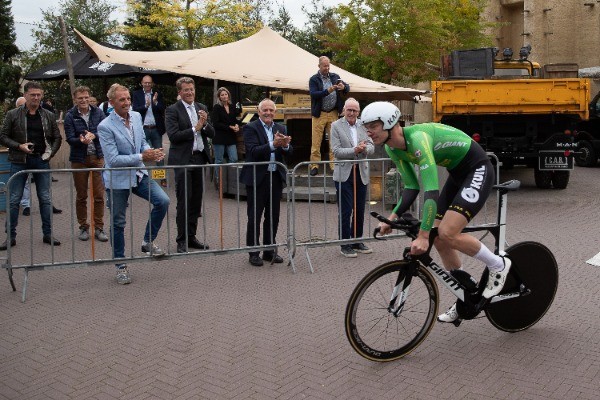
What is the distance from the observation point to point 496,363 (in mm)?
5277

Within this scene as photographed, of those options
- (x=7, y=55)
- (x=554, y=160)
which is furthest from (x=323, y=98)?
(x=7, y=55)

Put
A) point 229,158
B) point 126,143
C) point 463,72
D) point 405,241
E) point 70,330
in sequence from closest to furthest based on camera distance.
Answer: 1. point 70,330
2. point 126,143
3. point 405,241
4. point 229,158
5. point 463,72

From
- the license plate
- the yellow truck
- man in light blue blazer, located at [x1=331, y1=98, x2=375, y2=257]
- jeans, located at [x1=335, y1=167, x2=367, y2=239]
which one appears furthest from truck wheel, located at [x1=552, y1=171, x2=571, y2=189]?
jeans, located at [x1=335, y1=167, x2=367, y2=239]

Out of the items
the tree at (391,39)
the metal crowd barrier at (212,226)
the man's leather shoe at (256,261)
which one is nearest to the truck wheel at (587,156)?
the tree at (391,39)

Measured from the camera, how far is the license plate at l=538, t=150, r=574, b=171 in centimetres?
1387

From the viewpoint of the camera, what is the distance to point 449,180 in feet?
19.0

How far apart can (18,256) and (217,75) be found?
6.87 metres

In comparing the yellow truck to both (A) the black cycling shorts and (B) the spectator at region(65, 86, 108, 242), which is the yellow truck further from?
(A) the black cycling shorts

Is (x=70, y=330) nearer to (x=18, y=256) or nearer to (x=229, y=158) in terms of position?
(x=18, y=256)

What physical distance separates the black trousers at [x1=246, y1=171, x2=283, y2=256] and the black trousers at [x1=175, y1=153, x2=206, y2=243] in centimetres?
71

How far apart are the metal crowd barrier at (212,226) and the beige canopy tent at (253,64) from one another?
2.00 metres

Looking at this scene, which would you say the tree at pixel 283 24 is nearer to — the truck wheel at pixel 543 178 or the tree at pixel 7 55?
the tree at pixel 7 55

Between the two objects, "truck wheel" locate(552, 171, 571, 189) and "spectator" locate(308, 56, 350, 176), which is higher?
"spectator" locate(308, 56, 350, 176)

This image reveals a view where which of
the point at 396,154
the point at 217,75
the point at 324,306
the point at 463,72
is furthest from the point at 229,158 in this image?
the point at 396,154
